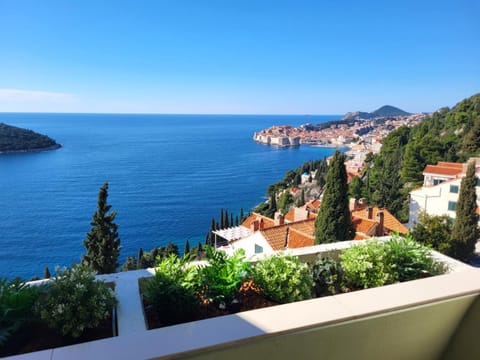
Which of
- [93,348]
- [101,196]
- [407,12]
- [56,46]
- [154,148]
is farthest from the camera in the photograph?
[154,148]

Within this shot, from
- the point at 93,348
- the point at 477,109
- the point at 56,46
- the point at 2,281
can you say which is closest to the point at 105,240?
the point at 2,281

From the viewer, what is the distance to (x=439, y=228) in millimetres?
9680

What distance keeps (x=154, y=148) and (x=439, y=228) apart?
2737 inches

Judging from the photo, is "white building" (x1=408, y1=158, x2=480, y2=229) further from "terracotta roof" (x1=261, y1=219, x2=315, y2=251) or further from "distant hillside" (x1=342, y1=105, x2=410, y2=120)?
"distant hillside" (x1=342, y1=105, x2=410, y2=120)

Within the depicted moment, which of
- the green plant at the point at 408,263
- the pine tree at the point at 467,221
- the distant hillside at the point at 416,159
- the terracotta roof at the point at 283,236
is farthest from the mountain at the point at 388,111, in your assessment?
the green plant at the point at 408,263

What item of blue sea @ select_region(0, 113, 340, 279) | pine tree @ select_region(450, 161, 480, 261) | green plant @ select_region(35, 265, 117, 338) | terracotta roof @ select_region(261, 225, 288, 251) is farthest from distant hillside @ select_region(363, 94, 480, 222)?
green plant @ select_region(35, 265, 117, 338)

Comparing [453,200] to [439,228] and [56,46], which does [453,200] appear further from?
[56,46]

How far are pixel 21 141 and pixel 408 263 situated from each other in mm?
74918

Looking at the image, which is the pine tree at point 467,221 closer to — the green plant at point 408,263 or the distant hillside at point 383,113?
the green plant at point 408,263

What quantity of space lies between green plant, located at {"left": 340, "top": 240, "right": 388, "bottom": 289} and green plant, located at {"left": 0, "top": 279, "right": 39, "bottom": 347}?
1.68 metres

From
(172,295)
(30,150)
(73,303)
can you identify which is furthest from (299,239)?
(30,150)

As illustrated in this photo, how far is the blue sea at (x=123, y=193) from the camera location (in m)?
26.1

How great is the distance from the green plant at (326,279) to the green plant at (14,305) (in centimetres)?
145

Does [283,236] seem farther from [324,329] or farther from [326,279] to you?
[324,329]
